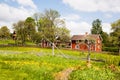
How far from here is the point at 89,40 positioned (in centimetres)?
9538

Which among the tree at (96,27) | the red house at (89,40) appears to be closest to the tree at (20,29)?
the red house at (89,40)

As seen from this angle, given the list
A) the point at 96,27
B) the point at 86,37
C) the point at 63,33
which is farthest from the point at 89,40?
the point at 96,27

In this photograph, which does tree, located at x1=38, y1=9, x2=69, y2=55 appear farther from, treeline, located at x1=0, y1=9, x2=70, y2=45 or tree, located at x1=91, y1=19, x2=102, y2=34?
tree, located at x1=91, y1=19, x2=102, y2=34

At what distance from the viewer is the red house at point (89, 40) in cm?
9288

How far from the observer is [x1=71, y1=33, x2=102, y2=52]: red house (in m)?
92.9

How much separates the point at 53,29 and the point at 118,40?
24.6 meters

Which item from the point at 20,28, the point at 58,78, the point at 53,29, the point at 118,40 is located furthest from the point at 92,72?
the point at 20,28

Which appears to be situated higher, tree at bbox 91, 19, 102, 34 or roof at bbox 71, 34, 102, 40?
tree at bbox 91, 19, 102, 34

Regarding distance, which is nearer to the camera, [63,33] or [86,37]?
[63,33]

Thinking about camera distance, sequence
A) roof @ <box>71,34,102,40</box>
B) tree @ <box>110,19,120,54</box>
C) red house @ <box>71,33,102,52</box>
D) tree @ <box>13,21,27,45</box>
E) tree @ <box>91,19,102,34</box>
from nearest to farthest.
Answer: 1. tree @ <box>110,19,120,54</box>
2. red house @ <box>71,33,102,52</box>
3. roof @ <box>71,34,102,40</box>
4. tree @ <box>13,21,27,45</box>
5. tree @ <box>91,19,102,34</box>

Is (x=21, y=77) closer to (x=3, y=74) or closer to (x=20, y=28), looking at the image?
(x=3, y=74)

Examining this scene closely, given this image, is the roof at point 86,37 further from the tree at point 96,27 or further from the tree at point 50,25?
the tree at point 96,27

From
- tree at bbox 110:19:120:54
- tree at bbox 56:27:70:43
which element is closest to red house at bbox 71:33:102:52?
tree at bbox 56:27:70:43

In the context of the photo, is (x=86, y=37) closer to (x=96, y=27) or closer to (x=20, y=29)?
(x=20, y=29)
